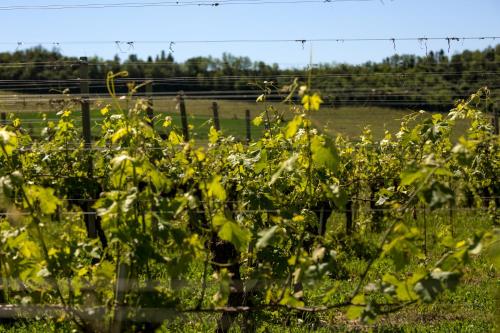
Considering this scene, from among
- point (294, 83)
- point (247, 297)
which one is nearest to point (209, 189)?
point (294, 83)

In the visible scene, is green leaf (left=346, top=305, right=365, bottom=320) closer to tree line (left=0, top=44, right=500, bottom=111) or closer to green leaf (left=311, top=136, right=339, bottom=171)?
green leaf (left=311, top=136, right=339, bottom=171)

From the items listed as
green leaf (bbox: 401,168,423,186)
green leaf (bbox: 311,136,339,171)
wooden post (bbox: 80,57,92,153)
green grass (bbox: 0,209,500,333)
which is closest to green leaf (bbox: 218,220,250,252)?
green leaf (bbox: 311,136,339,171)

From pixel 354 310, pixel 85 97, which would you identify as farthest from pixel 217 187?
pixel 85 97

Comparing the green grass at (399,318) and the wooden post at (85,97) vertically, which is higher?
the wooden post at (85,97)

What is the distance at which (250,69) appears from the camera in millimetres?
18219

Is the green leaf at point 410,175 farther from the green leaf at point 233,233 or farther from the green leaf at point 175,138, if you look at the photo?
the green leaf at point 175,138

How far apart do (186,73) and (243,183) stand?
49.1 ft

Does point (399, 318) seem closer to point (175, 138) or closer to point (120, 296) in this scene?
point (175, 138)

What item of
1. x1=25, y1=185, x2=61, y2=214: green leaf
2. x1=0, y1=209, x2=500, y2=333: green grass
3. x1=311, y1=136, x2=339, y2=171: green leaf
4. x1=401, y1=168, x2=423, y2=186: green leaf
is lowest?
x1=0, y1=209, x2=500, y2=333: green grass

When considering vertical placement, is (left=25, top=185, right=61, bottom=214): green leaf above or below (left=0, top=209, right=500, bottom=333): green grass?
above

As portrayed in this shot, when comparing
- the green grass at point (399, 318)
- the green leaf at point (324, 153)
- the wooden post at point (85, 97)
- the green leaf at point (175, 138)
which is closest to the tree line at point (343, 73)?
the wooden post at point (85, 97)

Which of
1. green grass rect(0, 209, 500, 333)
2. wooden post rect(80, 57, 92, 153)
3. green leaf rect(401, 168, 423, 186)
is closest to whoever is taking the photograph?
green leaf rect(401, 168, 423, 186)

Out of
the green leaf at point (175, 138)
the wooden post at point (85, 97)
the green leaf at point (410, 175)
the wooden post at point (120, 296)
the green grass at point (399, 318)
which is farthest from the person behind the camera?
the wooden post at point (85, 97)

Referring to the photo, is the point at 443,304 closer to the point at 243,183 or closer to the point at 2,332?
the point at 243,183
